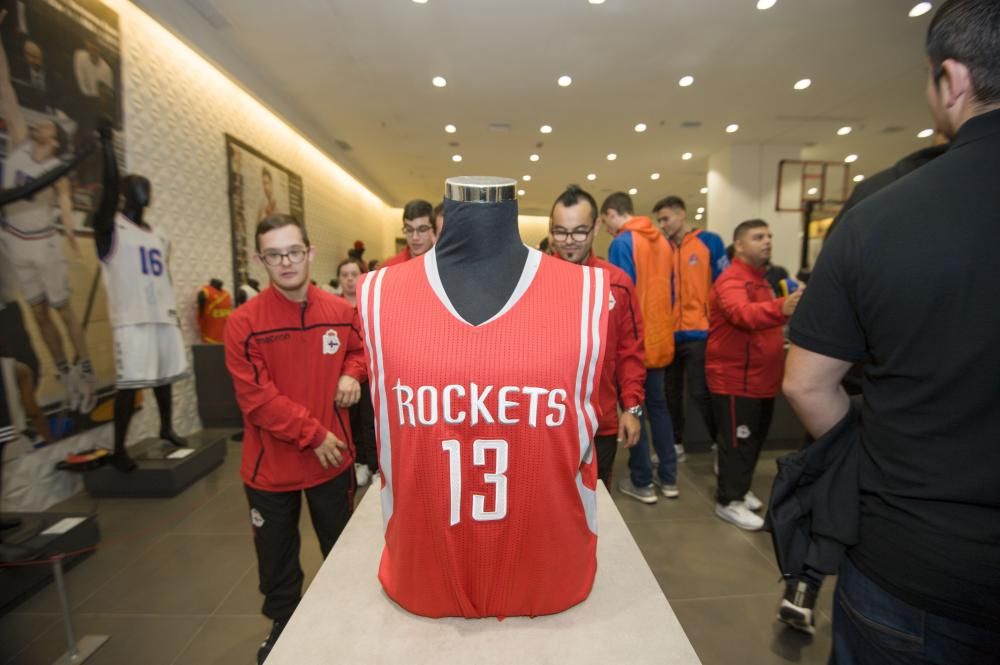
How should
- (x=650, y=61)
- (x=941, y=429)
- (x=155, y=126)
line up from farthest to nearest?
(x=650, y=61)
(x=155, y=126)
(x=941, y=429)

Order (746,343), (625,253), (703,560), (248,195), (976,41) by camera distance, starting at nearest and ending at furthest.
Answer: (976,41), (703,560), (746,343), (625,253), (248,195)

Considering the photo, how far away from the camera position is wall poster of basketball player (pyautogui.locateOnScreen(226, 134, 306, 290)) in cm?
506

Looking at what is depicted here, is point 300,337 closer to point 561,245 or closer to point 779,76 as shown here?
point 561,245

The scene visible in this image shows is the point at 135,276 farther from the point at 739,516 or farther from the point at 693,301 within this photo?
the point at 739,516

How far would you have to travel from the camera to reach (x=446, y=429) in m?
0.79

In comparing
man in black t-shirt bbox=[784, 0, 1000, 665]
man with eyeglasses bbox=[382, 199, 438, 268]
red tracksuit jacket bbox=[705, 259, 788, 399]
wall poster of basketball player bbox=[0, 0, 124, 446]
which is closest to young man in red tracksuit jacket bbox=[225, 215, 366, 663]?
man with eyeglasses bbox=[382, 199, 438, 268]

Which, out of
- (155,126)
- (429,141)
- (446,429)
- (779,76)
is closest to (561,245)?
(446,429)

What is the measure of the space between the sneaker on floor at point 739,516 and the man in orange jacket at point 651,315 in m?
0.33

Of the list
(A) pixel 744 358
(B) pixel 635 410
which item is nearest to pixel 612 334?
(B) pixel 635 410

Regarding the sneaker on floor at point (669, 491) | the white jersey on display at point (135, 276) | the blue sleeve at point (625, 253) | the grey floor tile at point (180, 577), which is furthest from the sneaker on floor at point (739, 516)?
the white jersey on display at point (135, 276)

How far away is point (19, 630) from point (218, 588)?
0.74 m

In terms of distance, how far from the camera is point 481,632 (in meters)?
0.90

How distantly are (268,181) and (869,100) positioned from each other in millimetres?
8092

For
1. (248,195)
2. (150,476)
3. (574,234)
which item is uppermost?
(248,195)
